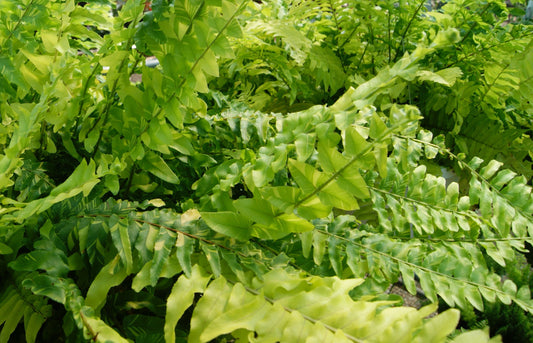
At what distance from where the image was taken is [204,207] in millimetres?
408

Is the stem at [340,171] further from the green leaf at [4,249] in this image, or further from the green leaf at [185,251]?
the green leaf at [4,249]

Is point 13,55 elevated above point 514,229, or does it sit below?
above

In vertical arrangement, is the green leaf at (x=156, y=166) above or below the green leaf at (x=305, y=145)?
below

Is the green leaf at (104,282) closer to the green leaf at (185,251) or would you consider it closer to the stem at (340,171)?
the green leaf at (185,251)

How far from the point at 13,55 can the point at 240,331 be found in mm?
437

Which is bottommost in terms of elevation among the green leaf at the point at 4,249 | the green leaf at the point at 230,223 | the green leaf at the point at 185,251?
the green leaf at the point at 185,251

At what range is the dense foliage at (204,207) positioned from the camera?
0.30 metres

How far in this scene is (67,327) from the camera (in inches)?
13.5

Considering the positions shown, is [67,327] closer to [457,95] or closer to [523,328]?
[457,95]

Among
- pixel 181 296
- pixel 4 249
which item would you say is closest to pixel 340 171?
pixel 181 296

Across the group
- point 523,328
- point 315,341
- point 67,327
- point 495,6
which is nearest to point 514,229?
point 315,341

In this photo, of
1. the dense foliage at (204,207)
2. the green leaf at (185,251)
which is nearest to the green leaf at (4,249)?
the dense foliage at (204,207)

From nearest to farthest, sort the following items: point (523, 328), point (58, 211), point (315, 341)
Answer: point (315, 341)
point (58, 211)
point (523, 328)

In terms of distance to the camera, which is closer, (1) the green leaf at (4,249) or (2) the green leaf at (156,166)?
(1) the green leaf at (4,249)
